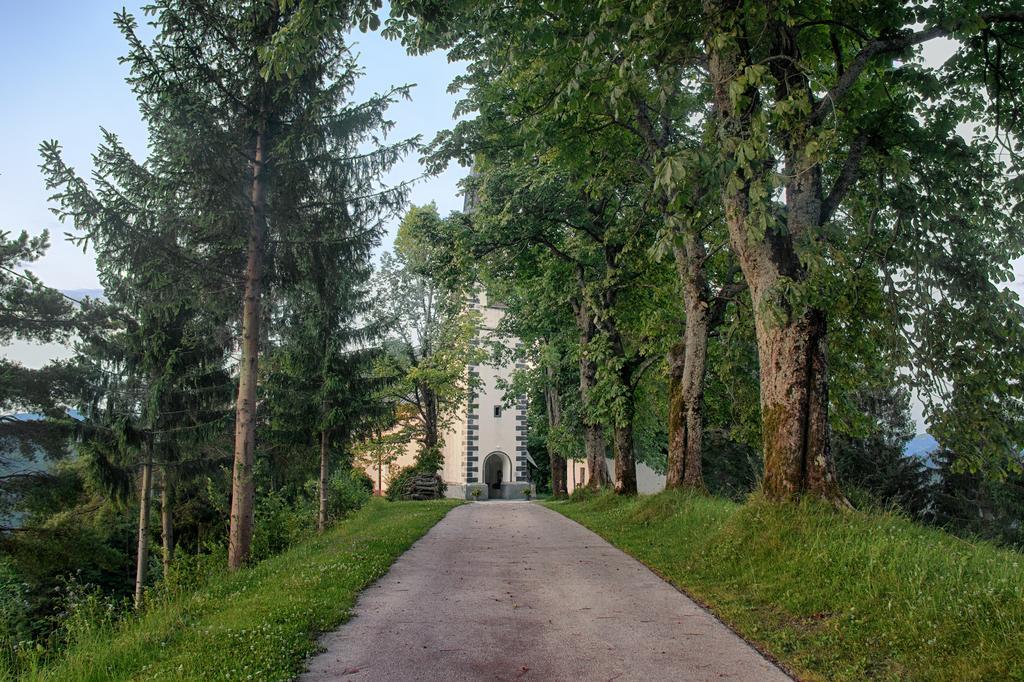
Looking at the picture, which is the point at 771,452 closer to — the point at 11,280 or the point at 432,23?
the point at 432,23

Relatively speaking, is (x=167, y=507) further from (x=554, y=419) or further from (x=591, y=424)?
(x=554, y=419)

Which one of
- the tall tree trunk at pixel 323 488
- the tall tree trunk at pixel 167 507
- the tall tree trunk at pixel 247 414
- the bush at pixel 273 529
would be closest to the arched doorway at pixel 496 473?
the tall tree trunk at pixel 323 488

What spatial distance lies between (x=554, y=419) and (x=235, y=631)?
27756 mm

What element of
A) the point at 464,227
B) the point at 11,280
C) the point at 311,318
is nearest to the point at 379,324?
the point at 311,318

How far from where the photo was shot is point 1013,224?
1006 centimetres

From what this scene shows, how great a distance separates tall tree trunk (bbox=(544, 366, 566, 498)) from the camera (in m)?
28.4

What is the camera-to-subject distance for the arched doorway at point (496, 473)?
4316cm

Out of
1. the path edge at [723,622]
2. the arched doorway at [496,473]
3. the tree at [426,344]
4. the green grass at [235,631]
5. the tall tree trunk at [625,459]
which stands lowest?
the arched doorway at [496,473]

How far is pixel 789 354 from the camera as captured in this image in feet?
29.8

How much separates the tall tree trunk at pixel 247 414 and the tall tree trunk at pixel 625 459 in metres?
9.60

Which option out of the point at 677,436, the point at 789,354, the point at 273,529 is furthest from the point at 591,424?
the point at 789,354

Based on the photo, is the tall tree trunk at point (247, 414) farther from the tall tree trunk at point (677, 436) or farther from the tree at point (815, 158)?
the tree at point (815, 158)

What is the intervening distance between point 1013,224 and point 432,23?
8.72 m

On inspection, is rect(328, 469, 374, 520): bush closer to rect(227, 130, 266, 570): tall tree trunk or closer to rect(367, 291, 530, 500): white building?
rect(227, 130, 266, 570): tall tree trunk
